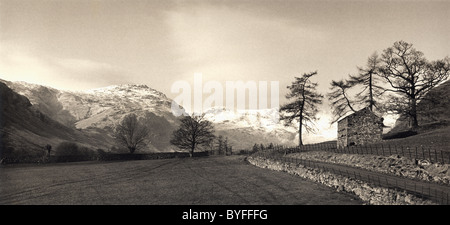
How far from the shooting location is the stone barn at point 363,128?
1565 inches

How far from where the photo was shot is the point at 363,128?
131 feet

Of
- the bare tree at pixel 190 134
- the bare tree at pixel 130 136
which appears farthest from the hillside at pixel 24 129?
the bare tree at pixel 190 134

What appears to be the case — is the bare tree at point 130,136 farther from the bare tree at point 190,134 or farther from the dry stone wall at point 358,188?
the dry stone wall at point 358,188

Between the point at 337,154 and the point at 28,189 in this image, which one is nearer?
the point at 28,189

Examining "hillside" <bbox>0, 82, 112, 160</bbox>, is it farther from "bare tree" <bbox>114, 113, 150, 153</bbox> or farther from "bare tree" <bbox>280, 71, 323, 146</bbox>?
"bare tree" <bbox>280, 71, 323, 146</bbox>

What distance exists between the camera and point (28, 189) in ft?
84.2

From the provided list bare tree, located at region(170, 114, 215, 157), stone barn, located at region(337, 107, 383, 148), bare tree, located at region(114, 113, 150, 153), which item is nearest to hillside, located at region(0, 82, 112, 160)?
bare tree, located at region(114, 113, 150, 153)

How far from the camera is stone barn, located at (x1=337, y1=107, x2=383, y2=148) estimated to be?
39.8 m

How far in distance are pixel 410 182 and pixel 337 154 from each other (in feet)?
49.9

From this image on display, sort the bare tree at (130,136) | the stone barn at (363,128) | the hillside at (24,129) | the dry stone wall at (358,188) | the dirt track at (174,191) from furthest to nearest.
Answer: the hillside at (24,129)
the bare tree at (130,136)
the stone barn at (363,128)
the dirt track at (174,191)
the dry stone wall at (358,188)

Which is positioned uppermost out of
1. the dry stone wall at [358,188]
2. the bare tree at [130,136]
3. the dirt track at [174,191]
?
the bare tree at [130,136]

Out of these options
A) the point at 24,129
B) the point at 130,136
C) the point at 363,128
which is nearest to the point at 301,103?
the point at 363,128
